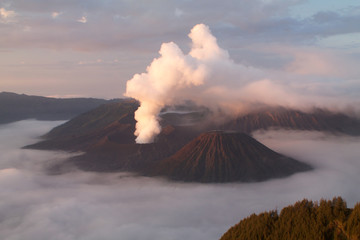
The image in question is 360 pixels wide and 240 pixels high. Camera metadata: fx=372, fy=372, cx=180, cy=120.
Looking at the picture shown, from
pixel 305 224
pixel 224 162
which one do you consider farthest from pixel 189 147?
pixel 305 224

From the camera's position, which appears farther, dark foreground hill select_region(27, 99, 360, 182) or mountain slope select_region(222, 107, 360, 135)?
mountain slope select_region(222, 107, 360, 135)

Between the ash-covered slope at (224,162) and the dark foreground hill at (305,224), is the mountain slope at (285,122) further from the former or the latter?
the dark foreground hill at (305,224)

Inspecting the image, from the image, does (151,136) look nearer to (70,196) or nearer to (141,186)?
(141,186)

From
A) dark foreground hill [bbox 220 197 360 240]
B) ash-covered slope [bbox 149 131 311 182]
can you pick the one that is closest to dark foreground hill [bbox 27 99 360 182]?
ash-covered slope [bbox 149 131 311 182]

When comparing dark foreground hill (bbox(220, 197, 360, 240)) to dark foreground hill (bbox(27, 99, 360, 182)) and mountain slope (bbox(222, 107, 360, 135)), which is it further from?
mountain slope (bbox(222, 107, 360, 135))

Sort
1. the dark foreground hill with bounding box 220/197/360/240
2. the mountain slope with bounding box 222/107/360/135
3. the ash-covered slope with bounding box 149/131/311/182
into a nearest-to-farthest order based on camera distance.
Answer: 1. the dark foreground hill with bounding box 220/197/360/240
2. the ash-covered slope with bounding box 149/131/311/182
3. the mountain slope with bounding box 222/107/360/135

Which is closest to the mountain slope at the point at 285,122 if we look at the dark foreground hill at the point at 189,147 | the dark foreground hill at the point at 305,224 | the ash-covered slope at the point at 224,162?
the dark foreground hill at the point at 189,147

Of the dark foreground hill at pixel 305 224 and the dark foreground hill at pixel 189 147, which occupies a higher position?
the dark foreground hill at pixel 189 147

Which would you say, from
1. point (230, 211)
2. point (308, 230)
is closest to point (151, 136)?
point (230, 211)
